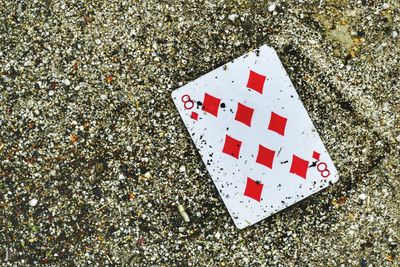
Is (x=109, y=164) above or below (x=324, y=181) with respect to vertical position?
below

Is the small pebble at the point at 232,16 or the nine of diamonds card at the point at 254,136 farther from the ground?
the small pebble at the point at 232,16

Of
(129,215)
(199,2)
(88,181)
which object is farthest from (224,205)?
(199,2)

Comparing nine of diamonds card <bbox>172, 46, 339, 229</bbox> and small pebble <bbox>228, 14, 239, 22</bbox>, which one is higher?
small pebble <bbox>228, 14, 239, 22</bbox>

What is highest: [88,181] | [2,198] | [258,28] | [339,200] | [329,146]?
[258,28]

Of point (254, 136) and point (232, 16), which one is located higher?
point (232, 16)

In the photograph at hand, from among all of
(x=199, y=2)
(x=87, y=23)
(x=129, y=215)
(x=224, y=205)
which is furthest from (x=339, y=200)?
(x=87, y=23)

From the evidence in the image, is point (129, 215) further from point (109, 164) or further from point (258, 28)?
point (258, 28)
